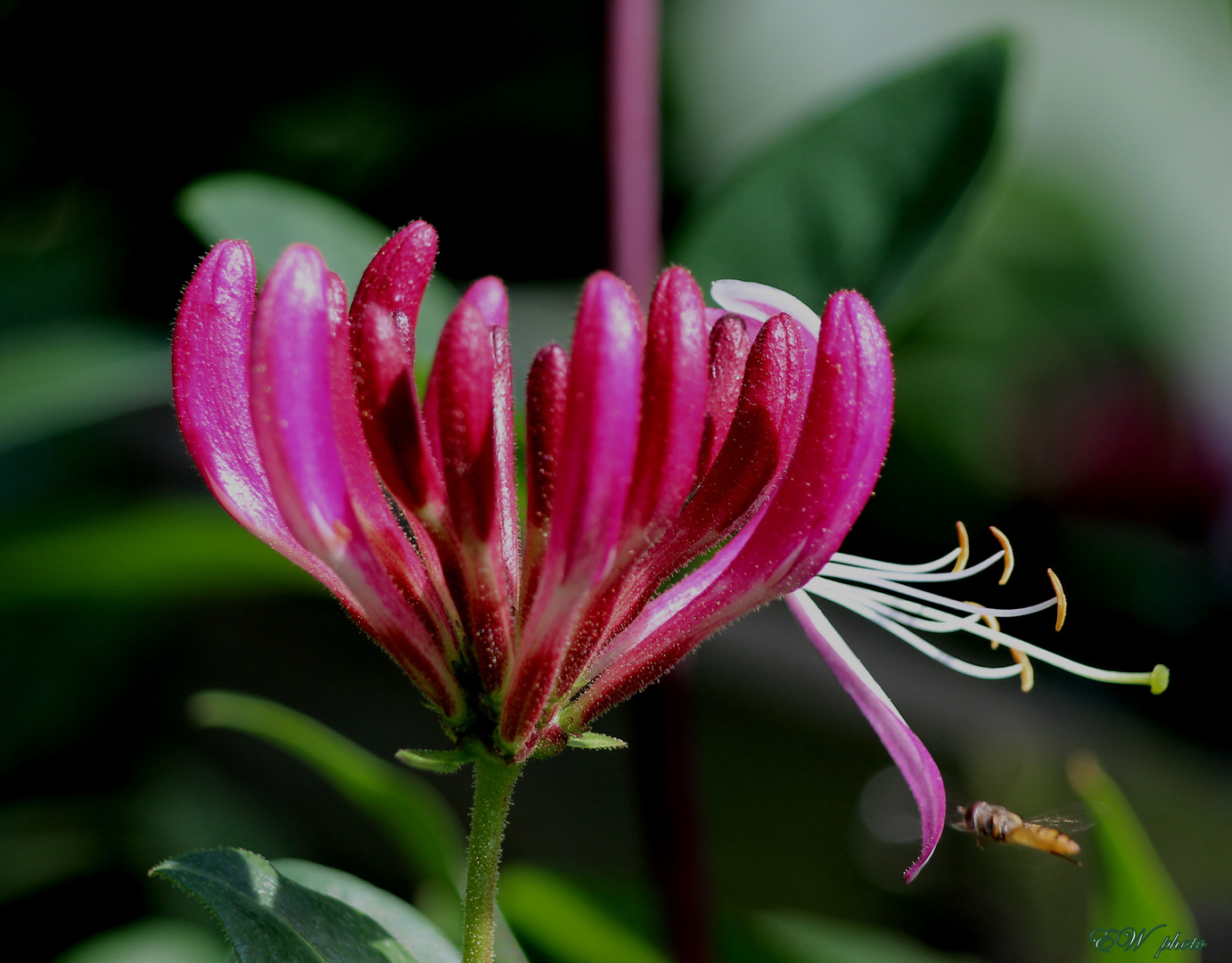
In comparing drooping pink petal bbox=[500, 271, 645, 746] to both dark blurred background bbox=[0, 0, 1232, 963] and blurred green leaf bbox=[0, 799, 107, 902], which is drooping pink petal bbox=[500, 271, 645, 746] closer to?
dark blurred background bbox=[0, 0, 1232, 963]

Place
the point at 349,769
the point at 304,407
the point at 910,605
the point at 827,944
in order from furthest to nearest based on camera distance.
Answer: the point at 827,944 < the point at 349,769 < the point at 910,605 < the point at 304,407

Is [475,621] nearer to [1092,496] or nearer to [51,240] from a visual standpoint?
[51,240]

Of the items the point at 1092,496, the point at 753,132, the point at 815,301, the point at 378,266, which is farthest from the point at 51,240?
the point at 1092,496

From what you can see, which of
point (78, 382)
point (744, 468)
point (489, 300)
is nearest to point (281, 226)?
point (78, 382)

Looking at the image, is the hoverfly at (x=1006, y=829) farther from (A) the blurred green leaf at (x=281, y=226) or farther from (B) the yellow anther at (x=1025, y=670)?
(A) the blurred green leaf at (x=281, y=226)

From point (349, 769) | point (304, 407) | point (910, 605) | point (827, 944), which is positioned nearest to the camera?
point (304, 407)
